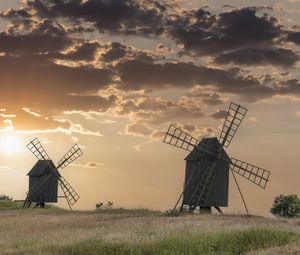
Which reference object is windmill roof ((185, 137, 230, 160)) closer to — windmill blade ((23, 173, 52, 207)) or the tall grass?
the tall grass

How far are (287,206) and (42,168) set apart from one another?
1274 inches

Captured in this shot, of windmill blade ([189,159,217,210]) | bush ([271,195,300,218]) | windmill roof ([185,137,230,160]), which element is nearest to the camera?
windmill blade ([189,159,217,210])

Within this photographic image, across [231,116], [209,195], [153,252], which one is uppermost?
[231,116]

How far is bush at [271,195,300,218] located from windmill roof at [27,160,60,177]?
94.8 feet

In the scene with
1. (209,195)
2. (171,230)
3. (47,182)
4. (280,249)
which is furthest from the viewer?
(47,182)

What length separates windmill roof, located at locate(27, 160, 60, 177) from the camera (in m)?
69.8

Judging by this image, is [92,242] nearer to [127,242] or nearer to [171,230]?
[127,242]

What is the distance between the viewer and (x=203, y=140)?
47219mm

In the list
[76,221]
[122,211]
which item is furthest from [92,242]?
[122,211]

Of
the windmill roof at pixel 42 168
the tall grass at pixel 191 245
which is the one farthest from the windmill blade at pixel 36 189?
the tall grass at pixel 191 245

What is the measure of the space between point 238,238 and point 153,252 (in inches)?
154

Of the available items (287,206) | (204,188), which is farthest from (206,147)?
(287,206)

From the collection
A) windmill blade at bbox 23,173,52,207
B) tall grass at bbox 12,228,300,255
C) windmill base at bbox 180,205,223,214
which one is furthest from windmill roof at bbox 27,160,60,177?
tall grass at bbox 12,228,300,255

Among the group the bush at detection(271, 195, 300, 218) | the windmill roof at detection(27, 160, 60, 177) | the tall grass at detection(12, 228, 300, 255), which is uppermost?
the windmill roof at detection(27, 160, 60, 177)
